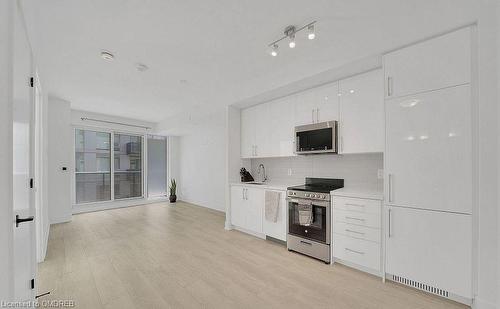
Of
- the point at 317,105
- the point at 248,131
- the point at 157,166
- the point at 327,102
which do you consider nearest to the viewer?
the point at 327,102

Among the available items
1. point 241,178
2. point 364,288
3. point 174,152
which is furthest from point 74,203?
point 364,288

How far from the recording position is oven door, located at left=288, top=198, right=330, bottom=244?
282cm

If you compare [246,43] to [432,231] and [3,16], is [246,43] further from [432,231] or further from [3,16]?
[432,231]

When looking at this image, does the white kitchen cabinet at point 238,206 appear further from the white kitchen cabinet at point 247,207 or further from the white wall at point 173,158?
the white wall at point 173,158

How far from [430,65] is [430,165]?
97 cm

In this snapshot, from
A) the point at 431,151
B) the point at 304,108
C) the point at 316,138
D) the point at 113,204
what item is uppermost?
the point at 304,108

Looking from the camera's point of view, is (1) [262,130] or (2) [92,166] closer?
(1) [262,130]

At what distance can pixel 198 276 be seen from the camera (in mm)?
2447

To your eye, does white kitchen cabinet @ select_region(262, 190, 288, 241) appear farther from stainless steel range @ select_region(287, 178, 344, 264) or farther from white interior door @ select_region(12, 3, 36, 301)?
white interior door @ select_region(12, 3, 36, 301)

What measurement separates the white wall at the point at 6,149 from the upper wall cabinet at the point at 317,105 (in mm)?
3053

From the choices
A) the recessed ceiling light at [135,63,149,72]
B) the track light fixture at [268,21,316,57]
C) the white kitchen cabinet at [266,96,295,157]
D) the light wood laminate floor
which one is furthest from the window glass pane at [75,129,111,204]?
the track light fixture at [268,21,316,57]

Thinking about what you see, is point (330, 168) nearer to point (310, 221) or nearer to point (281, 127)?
point (310, 221)

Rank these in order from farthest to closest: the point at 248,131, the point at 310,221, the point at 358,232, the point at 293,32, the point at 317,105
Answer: the point at 248,131 → the point at 317,105 → the point at 310,221 → the point at 358,232 → the point at 293,32

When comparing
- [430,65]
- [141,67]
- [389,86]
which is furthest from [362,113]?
[141,67]
